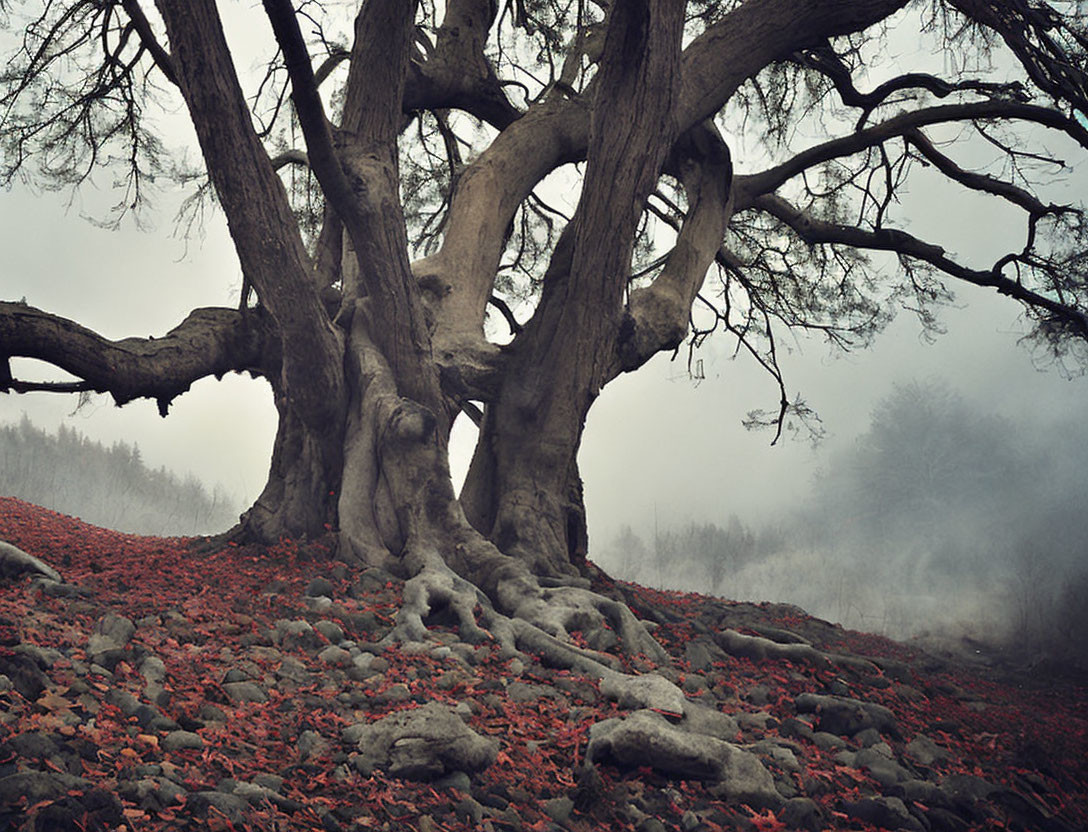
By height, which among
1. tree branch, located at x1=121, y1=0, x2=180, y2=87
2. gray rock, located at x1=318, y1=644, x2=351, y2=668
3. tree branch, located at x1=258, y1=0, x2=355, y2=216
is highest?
tree branch, located at x1=121, y1=0, x2=180, y2=87

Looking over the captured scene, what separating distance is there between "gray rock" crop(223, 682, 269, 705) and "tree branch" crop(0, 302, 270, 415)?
10.1ft

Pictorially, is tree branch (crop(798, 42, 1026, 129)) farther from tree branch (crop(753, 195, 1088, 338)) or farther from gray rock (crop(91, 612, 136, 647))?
gray rock (crop(91, 612, 136, 647))

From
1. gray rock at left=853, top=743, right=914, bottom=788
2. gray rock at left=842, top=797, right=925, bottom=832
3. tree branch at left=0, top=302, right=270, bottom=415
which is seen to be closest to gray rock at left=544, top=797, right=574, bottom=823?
gray rock at left=842, top=797, right=925, bottom=832

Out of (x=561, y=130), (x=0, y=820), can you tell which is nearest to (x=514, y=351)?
(x=561, y=130)

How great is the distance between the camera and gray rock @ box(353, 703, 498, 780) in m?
3.05

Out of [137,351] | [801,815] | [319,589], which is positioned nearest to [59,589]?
[319,589]

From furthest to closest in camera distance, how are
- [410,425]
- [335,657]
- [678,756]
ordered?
[410,425] → [335,657] → [678,756]

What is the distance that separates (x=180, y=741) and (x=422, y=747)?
0.87 metres

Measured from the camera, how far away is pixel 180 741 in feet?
9.81

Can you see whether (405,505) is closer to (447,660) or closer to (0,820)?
(447,660)

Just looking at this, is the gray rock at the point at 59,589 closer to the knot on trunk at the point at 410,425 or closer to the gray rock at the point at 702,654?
the knot on trunk at the point at 410,425

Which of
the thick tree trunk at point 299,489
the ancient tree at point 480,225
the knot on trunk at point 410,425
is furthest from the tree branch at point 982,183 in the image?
the thick tree trunk at point 299,489

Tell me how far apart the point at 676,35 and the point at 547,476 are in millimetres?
3399

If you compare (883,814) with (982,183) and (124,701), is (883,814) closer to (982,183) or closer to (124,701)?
(124,701)
